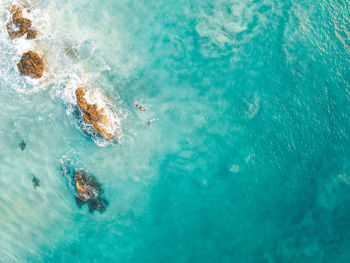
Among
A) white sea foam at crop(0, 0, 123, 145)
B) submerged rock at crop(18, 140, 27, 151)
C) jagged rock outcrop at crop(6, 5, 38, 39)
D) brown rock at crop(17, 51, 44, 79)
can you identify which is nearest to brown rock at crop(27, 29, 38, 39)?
jagged rock outcrop at crop(6, 5, 38, 39)

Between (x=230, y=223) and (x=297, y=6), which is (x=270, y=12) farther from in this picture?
(x=230, y=223)

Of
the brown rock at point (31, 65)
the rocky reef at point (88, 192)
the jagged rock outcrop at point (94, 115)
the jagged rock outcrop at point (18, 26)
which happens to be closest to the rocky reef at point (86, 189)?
the rocky reef at point (88, 192)

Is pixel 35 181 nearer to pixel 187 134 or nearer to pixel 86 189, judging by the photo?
pixel 86 189

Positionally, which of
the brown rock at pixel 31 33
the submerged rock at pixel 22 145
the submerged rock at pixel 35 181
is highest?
the brown rock at pixel 31 33

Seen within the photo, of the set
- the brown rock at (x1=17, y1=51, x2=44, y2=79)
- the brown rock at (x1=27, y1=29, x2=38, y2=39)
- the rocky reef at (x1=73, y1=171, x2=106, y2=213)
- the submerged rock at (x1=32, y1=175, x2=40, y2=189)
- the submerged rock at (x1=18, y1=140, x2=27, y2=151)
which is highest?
the brown rock at (x1=27, y1=29, x2=38, y2=39)

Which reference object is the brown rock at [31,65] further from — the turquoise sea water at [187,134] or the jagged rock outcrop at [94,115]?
the jagged rock outcrop at [94,115]

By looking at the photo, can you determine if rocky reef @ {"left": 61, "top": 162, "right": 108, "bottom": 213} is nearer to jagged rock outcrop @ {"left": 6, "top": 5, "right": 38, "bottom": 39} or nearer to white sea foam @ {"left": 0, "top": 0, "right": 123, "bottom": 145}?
white sea foam @ {"left": 0, "top": 0, "right": 123, "bottom": 145}

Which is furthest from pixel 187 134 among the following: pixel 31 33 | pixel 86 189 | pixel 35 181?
pixel 31 33
